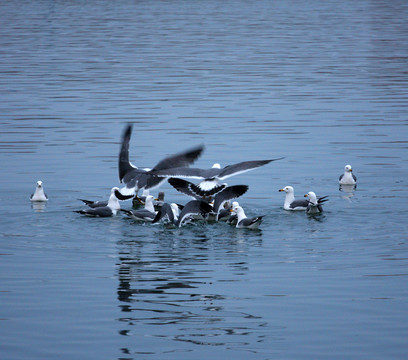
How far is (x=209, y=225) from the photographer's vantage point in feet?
66.1

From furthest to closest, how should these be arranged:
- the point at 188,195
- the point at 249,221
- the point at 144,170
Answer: the point at 144,170, the point at 188,195, the point at 249,221

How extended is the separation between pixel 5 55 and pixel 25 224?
131 feet

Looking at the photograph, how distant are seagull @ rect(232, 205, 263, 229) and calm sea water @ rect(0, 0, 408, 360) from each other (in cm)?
20

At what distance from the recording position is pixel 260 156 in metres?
27.6

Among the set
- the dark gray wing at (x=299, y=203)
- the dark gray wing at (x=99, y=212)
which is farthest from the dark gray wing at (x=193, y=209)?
the dark gray wing at (x=299, y=203)

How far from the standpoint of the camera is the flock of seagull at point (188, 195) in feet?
64.6

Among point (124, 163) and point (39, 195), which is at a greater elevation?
point (124, 163)

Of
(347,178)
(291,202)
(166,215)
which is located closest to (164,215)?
(166,215)

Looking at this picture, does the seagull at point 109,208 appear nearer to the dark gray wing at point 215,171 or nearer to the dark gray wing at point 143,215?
the dark gray wing at point 143,215

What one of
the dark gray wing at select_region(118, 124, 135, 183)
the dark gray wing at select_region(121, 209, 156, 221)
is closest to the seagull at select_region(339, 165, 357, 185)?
the dark gray wing at select_region(118, 124, 135, 183)

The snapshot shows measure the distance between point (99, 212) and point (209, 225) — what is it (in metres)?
2.44

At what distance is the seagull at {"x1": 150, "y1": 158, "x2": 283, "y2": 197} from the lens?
1966 cm

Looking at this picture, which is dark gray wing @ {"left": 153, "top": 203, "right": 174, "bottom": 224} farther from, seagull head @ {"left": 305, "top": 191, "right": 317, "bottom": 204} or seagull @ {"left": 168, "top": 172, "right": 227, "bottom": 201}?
seagull head @ {"left": 305, "top": 191, "right": 317, "bottom": 204}

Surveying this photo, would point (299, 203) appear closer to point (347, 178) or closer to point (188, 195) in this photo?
point (188, 195)
